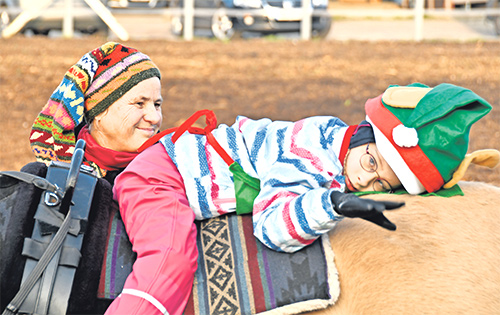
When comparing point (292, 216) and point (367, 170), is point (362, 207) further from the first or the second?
point (367, 170)

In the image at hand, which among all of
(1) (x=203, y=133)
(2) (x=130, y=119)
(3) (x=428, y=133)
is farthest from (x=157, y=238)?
(3) (x=428, y=133)

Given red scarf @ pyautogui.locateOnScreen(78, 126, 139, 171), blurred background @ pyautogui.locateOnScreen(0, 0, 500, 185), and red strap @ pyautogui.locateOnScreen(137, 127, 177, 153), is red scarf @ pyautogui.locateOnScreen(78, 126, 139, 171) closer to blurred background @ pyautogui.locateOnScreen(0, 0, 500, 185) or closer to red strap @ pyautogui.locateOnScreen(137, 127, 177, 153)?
red strap @ pyautogui.locateOnScreen(137, 127, 177, 153)

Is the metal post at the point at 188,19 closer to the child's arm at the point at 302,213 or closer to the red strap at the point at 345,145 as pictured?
the red strap at the point at 345,145

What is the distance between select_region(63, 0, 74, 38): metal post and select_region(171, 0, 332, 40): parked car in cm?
248

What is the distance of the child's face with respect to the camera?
2080 mm

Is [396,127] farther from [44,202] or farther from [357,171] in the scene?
[44,202]

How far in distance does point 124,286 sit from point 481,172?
4.68m

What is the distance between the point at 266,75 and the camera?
9.14 m

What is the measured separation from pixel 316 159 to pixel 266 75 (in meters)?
7.25

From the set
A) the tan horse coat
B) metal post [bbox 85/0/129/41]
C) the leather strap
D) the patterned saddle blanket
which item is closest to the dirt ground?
metal post [bbox 85/0/129/41]

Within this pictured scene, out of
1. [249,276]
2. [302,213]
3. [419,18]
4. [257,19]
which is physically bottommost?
[257,19]

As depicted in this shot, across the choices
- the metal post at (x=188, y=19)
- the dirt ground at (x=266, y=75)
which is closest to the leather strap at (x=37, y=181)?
the dirt ground at (x=266, y=75)

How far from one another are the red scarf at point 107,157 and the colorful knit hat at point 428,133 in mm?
1016

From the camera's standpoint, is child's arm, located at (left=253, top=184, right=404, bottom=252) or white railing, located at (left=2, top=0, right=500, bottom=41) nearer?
child's arm, located at (left=253, top=184, right=404, bottom=252)
